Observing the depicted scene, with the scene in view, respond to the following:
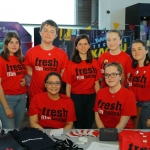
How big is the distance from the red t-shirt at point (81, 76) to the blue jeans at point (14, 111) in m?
0.52

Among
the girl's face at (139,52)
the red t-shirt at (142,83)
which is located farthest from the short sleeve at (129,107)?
the girl's face at (139,52)

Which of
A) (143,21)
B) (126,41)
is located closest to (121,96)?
(126,41)

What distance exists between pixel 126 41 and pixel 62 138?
2.72m

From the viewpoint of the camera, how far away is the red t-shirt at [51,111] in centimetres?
225

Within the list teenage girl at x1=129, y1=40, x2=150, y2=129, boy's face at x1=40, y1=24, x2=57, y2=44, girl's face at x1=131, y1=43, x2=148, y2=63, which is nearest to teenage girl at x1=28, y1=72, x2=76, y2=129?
boy's face at x1=40, y1=24, x2=57, y2=44

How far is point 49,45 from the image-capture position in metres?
2.68

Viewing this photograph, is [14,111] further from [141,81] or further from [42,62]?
[141,81]

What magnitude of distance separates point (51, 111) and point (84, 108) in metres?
0.62

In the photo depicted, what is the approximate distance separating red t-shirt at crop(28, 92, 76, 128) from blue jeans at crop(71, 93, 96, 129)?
422 millimetres

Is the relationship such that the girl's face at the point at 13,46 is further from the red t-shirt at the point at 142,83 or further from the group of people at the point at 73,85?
the red t-shirt at the point at 142,83

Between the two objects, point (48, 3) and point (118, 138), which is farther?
point (48, 3)

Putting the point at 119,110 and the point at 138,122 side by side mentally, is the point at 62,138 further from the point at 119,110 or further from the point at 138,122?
the point at 138,122

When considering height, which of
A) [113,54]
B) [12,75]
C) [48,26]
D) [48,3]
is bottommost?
[12,75]

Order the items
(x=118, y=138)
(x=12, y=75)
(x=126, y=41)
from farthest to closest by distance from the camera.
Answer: (x=126, y=41) < (x=12, y=75) < (x=118, y=138)
